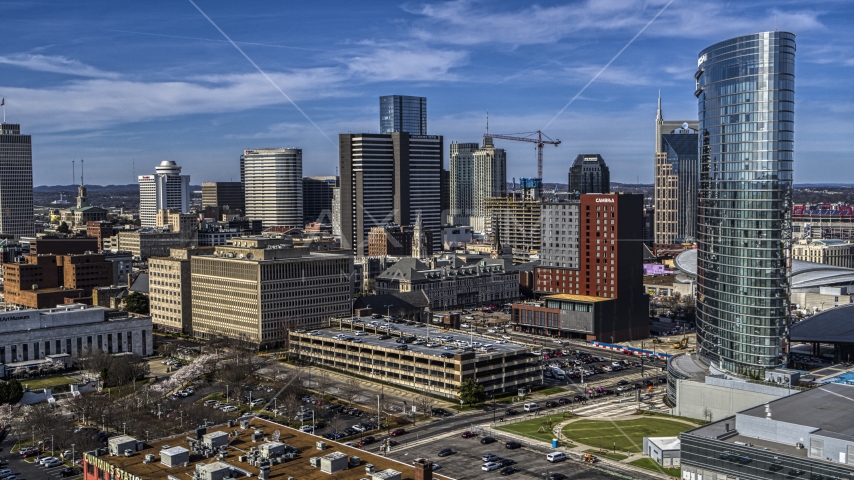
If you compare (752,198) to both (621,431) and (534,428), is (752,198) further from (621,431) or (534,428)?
(534,428)

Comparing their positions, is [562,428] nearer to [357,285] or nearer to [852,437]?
[852,437]

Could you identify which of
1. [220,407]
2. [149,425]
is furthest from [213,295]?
[149,425]

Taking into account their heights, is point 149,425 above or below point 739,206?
below

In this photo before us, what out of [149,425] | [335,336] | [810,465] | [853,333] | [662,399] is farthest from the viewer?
[335,336]

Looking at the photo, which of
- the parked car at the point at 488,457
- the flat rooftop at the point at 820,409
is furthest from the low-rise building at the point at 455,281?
the flat rooftop at the point at 820,409

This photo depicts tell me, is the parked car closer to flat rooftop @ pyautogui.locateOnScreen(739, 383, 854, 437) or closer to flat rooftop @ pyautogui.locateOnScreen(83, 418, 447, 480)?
flat rooftop @ pyautogui.locateOnScreen(83, 418, 447, 480)

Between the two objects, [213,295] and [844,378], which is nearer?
[844,378]
